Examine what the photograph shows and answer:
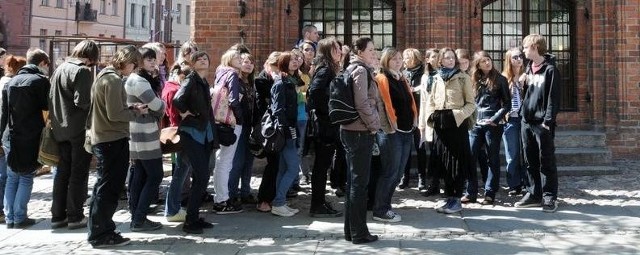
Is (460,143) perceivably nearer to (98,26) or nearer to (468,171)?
(468,171)

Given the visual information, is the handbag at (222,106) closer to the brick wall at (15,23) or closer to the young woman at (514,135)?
the young woman at (514,135)

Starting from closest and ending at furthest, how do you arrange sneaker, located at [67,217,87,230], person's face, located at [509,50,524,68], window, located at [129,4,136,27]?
1. sneaker, located at [67,217,87,230]
2. person's face, located at [509,50,524,68]
3. window, located at [129,4,136,27]

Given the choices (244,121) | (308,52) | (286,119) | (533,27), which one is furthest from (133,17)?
(286,119)

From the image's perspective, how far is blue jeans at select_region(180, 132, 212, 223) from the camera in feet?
19.8

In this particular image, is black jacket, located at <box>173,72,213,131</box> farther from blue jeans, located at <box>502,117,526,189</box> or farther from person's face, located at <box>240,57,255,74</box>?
blue jeans, located at <box>502,117,526,189</box>

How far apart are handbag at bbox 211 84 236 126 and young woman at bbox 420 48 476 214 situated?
2.31 m

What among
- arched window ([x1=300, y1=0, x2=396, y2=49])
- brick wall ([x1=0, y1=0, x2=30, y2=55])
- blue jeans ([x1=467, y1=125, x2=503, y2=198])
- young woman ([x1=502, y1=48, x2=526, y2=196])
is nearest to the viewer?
blue jeans ([x1=467, y1=125, x2=503, y2=198])

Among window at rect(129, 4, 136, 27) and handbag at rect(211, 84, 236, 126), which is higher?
window at rect(129, 4, 136, 27)

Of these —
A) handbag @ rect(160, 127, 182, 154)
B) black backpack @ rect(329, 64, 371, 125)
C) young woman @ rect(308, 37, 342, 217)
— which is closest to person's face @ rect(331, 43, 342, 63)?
young woman @ rect(308, 37, 342, 217)

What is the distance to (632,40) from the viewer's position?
10602 millimetres

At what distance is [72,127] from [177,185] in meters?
1.22

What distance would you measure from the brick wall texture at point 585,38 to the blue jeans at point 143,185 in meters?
4.74

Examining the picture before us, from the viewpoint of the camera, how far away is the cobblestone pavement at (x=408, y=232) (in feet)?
18.2

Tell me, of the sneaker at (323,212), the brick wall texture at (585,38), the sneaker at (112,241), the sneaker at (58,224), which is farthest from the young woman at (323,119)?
the brick wall texture at (585,38)
